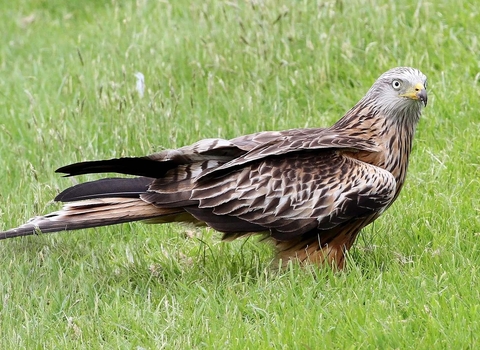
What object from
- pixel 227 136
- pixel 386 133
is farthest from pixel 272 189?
pixel 227 136

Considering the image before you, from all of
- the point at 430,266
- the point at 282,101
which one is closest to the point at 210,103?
the point at 282,101

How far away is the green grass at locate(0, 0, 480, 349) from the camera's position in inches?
192

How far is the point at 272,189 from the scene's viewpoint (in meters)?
5.60

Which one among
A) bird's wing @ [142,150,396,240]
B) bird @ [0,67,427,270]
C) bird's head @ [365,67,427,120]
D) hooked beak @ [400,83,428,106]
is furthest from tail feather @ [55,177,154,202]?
hooked beak @ [400,83,428,106]

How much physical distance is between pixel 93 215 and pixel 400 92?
2030 millimetres

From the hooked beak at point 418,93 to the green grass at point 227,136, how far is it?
2.33 ft

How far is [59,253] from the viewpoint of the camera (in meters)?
6.00

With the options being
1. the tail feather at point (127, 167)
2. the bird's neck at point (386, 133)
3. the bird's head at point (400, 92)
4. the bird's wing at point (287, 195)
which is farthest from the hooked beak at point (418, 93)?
the tail feather at point (127, 167)

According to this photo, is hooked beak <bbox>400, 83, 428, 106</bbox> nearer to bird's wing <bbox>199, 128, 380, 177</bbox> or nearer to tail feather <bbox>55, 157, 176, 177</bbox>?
bird's wing <bbox>199, 128, 380, 177</bbox>

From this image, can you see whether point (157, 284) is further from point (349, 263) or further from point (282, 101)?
point (282, 101)

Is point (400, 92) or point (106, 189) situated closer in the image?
point (106, 189)

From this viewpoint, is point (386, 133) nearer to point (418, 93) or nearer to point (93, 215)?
point (418, 93)

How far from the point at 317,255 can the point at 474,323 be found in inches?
51.8

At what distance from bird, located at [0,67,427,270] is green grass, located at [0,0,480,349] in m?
0.24
